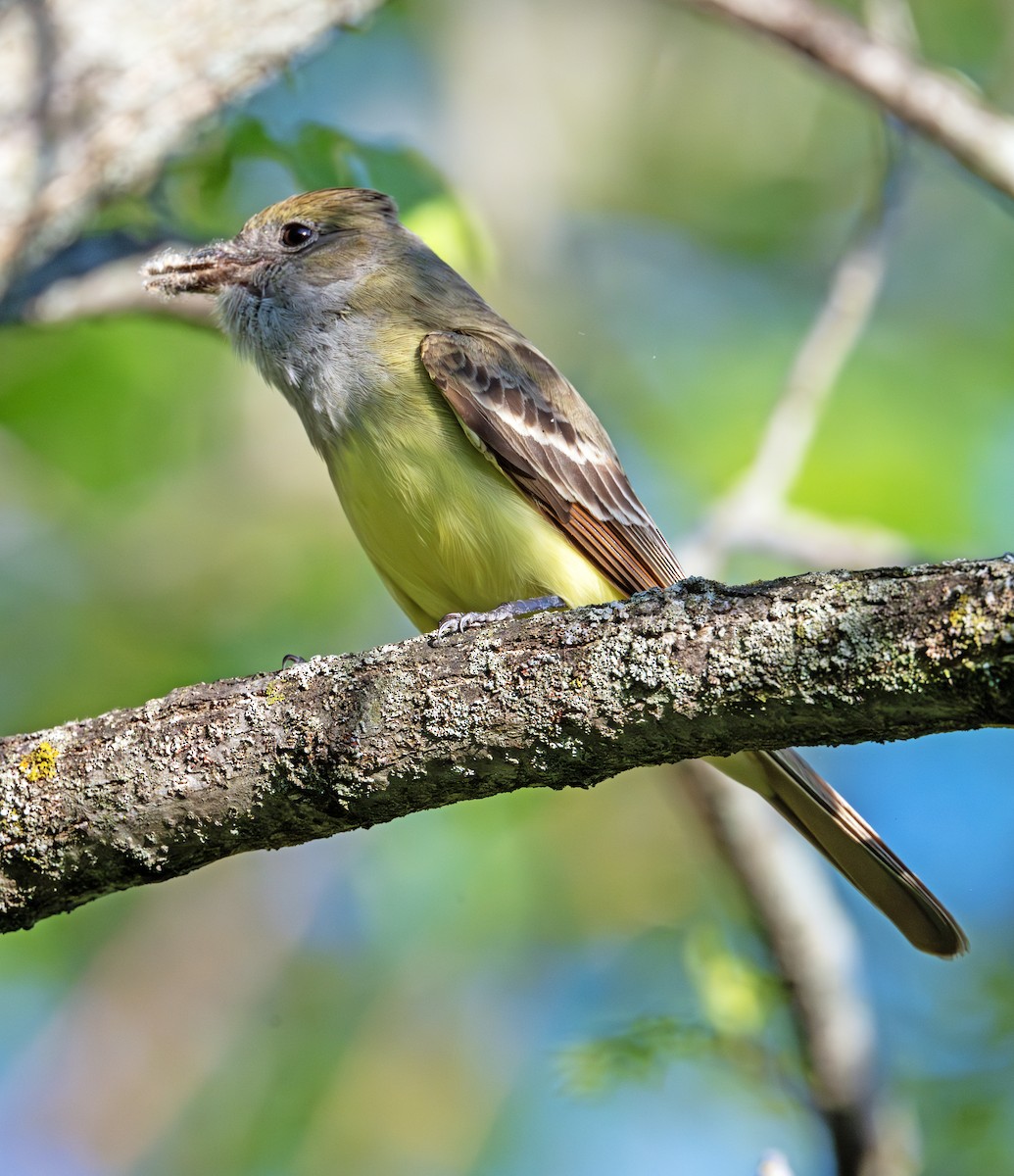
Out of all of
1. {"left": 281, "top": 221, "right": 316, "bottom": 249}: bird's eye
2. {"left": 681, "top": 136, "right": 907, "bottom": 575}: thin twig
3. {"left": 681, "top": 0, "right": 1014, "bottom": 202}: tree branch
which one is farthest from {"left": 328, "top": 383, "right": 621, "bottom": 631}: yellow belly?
{"left": 681, "top": 0, "right": 1014, "bottom": 202}: tree branch

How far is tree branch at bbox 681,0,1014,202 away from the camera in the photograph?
19.9ft

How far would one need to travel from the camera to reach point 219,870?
388 inches

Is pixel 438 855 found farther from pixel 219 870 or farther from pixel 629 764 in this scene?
pixel 629 764

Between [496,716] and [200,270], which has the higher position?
[200,270]

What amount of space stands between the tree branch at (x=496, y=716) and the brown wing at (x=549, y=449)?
1.81m

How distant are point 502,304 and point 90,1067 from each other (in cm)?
579

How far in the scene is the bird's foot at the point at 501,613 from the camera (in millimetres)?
4543

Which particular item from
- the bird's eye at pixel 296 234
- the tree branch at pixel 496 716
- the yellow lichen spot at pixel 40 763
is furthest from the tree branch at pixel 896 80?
the yellow lichen spot at pixel 40 763

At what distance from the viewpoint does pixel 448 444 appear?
5156mm

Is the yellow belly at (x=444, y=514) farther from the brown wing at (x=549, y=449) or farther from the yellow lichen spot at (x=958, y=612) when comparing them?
the yellow lichen spot at (x=958, y=612)

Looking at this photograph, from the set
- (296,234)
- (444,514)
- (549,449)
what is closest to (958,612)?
(444,514)

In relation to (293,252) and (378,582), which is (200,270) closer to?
(293,252)

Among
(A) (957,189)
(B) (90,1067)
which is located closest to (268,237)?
(B) (90,1067)

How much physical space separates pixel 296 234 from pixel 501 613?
245cm
